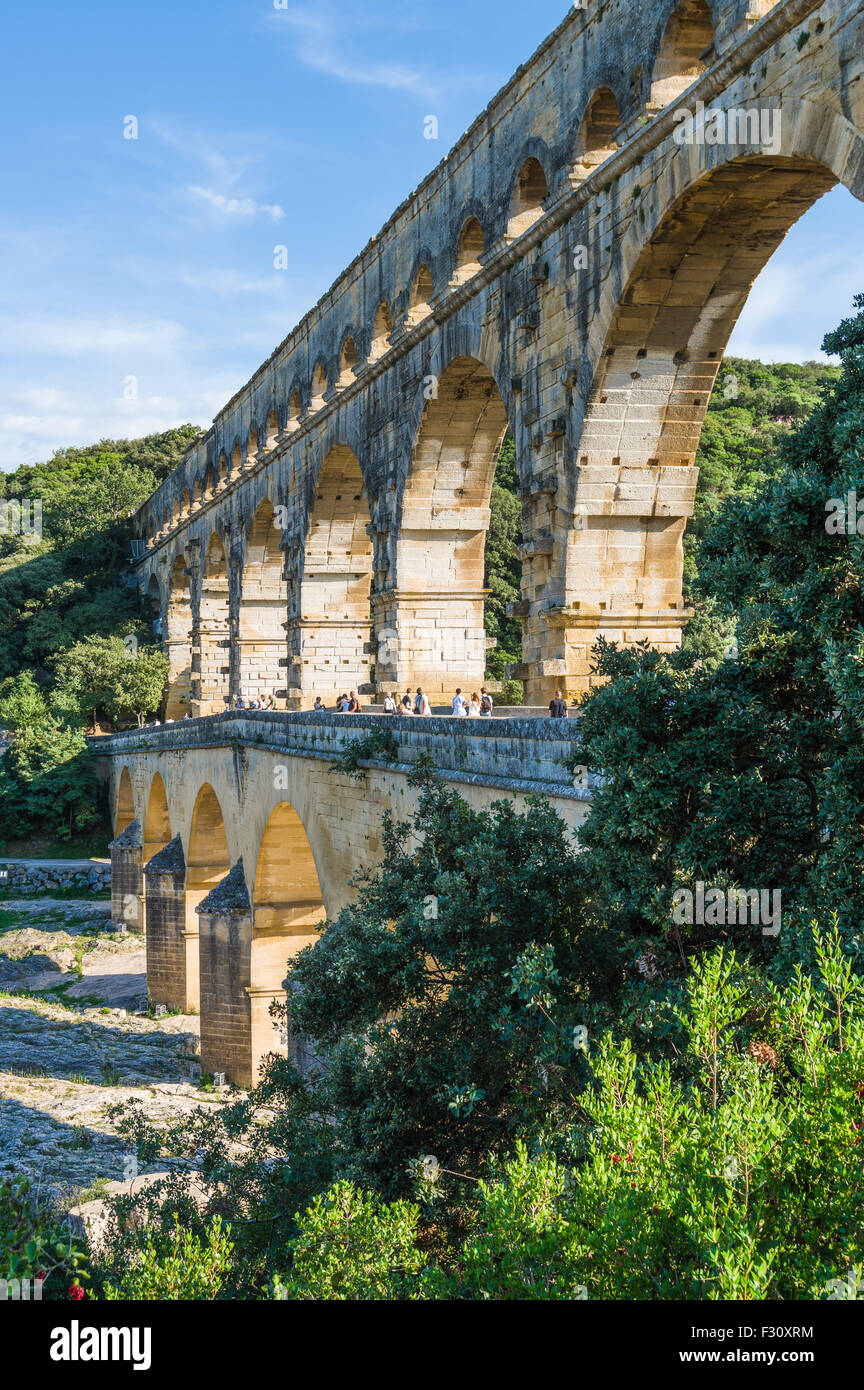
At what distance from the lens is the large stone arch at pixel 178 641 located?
1647 inches

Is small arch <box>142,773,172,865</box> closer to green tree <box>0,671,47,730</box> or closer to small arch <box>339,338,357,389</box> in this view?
green tree <box>0,671,47,730</box>

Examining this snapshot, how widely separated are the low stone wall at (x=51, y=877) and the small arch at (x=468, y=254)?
983 inches

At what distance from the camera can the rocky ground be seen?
13578 mm

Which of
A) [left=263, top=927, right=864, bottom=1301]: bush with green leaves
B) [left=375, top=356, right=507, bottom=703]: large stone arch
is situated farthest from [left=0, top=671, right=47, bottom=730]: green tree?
[left=263, top=927, right=864, bottom=1301]: bush with green leaves

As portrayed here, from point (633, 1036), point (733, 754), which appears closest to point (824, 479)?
point (733, 754)

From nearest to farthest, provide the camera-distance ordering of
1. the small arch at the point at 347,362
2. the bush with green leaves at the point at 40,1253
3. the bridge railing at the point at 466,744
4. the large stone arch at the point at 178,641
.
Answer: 1. the bush with green leaves at the point at 40,1253
2. the bridge railing at the point at 466,744
3. the small arch at the point at 347,362
4. the large stone arch at the point at 178,641

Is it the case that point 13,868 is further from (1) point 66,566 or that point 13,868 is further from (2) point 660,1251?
(2) point 660,1251

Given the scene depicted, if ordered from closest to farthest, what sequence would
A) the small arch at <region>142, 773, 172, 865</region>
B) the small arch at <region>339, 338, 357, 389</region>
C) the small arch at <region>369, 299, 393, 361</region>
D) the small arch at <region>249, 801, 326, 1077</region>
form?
1. the small arch at <region>249, 801, 326, 1077</region>
2. the small arch at <region>369, 299, 393, 361</region>
3. the small arch at <region>339, 338, 357, 389</region>
4. the small arch at <region>142, 773, 172, 865</region>

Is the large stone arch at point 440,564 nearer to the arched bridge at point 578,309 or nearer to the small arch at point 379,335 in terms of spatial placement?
the arched bridge at point 578,309

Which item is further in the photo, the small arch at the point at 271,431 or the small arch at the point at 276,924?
the small arch at the point at 271,431

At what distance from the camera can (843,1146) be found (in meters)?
3.61

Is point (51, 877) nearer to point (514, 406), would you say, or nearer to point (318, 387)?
point (318, 387)

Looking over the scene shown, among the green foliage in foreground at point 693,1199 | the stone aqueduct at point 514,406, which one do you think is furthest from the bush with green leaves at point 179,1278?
the stone aqueduct at point 514,406

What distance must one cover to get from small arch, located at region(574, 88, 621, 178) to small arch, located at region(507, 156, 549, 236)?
1536 mm
